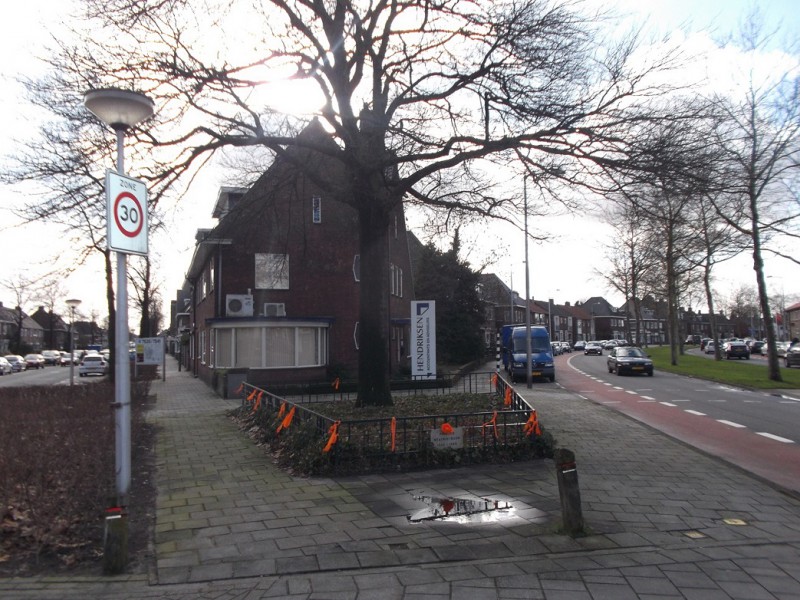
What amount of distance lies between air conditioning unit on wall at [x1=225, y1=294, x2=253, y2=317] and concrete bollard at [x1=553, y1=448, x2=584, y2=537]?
21509 millimetres

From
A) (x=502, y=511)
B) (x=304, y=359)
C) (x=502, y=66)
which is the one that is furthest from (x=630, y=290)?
(x=502, y=511)

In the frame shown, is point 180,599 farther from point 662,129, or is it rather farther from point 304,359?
point 304,359

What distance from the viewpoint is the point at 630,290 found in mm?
54875

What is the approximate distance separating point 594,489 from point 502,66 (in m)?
7.25

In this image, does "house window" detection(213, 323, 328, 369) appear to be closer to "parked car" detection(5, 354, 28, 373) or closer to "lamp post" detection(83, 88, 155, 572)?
"lamp post" detection(83, 88, 155, 572)

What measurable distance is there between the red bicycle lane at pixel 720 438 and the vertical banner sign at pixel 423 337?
210 inches

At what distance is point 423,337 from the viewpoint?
68.3 ft

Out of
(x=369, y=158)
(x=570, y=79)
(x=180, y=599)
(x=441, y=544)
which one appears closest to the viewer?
(x=180, y=599)

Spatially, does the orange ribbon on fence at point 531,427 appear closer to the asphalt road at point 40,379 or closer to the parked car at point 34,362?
the asphalt road at point 40,379

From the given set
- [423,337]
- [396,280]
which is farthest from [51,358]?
[423,337]

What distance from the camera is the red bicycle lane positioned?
9.15m

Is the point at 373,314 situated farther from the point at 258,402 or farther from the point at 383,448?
the point at 383,448

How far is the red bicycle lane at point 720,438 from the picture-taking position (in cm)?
915

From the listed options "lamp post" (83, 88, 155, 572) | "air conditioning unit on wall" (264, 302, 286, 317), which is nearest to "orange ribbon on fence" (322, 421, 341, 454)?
"lamp post" (83, 88, 155, 572)
